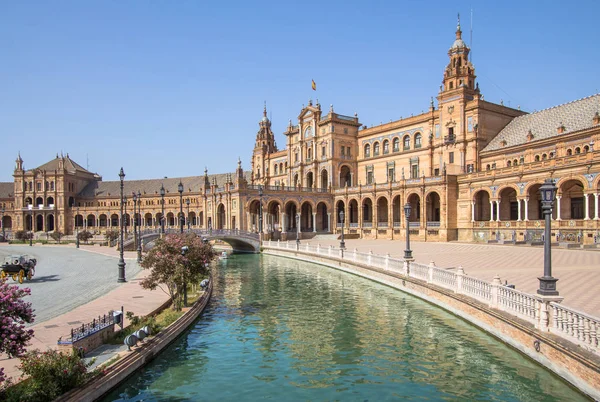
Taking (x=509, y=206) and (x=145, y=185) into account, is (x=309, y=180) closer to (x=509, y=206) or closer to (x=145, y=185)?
(x=509, y=206)

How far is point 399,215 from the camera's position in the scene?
63000 millimetres

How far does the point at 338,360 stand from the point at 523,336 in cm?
547

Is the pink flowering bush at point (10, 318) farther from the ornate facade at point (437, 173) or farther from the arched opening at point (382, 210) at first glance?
the arched opening at point (382, 210)

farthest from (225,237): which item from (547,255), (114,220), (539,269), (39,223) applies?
(39,223)

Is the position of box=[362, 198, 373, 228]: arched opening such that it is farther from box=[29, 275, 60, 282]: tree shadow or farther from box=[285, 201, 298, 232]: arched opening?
box=[29, 275, 60, 282]: tree shadow

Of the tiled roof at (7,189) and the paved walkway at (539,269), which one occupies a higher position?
the tiled roof at (7,189)

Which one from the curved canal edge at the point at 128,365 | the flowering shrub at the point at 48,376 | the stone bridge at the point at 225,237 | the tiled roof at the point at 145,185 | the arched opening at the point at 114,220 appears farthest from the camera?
the arched opening at the point at 114,220

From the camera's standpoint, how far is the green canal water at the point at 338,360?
37.2 ft

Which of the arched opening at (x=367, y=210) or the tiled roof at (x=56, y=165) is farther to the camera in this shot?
the tiled roof at (x=56, y=165)

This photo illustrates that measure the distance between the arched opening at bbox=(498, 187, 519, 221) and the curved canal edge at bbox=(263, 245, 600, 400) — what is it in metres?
27.7

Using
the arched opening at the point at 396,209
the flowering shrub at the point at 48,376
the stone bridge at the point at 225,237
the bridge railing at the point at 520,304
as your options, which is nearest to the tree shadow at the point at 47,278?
the flowering shrub at the point at 48,376

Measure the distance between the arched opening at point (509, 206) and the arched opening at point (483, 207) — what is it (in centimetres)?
345

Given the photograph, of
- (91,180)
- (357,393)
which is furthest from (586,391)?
(91,180)

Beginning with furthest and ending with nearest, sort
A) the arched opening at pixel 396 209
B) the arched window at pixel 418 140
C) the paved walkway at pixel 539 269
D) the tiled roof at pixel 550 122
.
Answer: the arched window at pixel 418 140 → the arched opening at pixel 396 209 → the tiled roof at pixel 550 122 → the paved walkway at pixel 539 269
